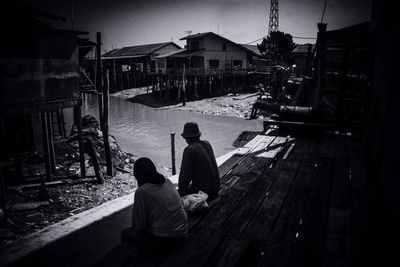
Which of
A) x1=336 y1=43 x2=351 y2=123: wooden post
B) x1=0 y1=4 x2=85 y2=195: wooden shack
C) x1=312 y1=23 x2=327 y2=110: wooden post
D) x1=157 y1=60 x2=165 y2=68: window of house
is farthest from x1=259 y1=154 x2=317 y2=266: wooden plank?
x1=157 y1=60 x2=165 y2=68: window of house

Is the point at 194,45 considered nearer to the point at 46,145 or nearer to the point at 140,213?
the point at 46,145

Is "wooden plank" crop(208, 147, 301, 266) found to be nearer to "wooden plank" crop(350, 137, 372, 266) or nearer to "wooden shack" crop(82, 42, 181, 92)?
"wooden plank" crop(350, 137, 372, 266)

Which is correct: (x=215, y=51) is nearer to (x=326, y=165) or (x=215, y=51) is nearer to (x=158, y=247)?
(x=326, y=165)

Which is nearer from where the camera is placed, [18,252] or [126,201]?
[18,252]

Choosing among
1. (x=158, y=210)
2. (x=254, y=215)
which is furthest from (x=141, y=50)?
(x=158, y=210)

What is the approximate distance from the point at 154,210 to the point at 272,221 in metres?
1.68

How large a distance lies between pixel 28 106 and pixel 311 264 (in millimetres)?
8592

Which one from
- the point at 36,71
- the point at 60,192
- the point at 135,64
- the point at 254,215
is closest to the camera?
the point at 254,215

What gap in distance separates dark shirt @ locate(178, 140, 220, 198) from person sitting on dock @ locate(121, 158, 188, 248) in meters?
1.06

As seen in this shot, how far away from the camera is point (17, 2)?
33.7ft

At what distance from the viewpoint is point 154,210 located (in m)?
3.13

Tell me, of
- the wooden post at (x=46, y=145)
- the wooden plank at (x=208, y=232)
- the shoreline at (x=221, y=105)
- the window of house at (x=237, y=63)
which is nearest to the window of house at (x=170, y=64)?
the shoreline at (x=221, y=105)

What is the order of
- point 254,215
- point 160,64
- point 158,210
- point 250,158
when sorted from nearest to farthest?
point 158,210 < point 254,215 < point 250,158 < point 160,64

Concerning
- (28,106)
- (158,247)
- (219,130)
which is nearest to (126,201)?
(158,247)
